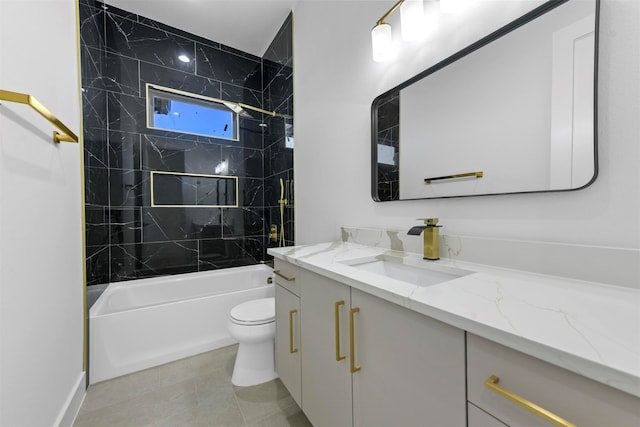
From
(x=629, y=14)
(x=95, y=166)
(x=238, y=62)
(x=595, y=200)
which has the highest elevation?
(x=238, y=62)

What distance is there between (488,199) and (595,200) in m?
0.29

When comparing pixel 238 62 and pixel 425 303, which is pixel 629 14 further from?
pixel 238 62

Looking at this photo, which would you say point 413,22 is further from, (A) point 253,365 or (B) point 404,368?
(A) point 253,365

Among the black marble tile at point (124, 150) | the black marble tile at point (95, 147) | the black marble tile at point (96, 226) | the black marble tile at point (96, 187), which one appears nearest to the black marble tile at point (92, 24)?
the black marble tile at point (95, 147)

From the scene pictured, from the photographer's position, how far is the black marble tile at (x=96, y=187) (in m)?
1.78

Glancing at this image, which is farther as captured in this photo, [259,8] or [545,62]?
[259,8]

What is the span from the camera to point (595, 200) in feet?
2.41

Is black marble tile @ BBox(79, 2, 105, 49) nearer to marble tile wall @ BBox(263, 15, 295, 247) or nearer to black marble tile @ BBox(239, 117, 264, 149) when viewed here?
black marble tile @ BBox(239, 117, 264, 149)

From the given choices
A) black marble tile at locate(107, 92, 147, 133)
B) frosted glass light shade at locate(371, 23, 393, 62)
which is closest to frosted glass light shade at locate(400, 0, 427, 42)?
frosted glass light shade at locate(371, 23, 393, 62)

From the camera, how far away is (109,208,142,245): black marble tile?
238cm

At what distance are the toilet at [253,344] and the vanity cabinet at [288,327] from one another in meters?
0.21

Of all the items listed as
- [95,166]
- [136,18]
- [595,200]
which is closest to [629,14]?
[595,200]

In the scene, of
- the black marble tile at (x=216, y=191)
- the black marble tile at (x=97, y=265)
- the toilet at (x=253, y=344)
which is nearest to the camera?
the toilet at (x=253, y=344)

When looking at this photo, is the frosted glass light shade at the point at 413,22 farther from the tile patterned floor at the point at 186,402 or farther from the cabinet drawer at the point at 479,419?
the tile patterned floor at the point at 186,402
